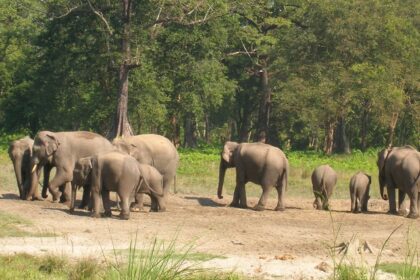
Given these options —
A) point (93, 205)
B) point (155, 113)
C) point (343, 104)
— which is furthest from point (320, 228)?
point (343, 104)

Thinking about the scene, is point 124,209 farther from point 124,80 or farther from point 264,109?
point 264,109

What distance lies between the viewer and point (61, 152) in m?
21.6

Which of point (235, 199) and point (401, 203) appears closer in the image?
point (401, 203)

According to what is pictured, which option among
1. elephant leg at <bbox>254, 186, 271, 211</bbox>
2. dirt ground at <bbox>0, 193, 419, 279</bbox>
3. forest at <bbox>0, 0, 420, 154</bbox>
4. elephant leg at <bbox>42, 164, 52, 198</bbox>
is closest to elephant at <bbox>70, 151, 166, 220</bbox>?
dirt ground at <bbox>0, 193, 419, 279</bbox>

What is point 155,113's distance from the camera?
45.4 m

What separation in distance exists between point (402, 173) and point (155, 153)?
5717 millimetres

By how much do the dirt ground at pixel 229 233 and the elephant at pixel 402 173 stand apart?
2.73ft

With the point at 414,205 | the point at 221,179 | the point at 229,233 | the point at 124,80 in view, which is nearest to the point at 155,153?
the point at 221,179

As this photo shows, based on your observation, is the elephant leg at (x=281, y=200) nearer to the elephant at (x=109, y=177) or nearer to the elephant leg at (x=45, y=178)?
the elephant at (x=109, y=177)

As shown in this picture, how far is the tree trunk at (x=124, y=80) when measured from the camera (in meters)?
38.2

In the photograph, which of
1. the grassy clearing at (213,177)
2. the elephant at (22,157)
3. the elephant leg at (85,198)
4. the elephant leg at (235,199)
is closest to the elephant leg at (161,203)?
the elephant leg at (85,198)

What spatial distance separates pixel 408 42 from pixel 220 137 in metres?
51.2

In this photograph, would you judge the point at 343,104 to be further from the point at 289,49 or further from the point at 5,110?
the point at 5,110

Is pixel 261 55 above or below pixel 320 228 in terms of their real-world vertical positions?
above
